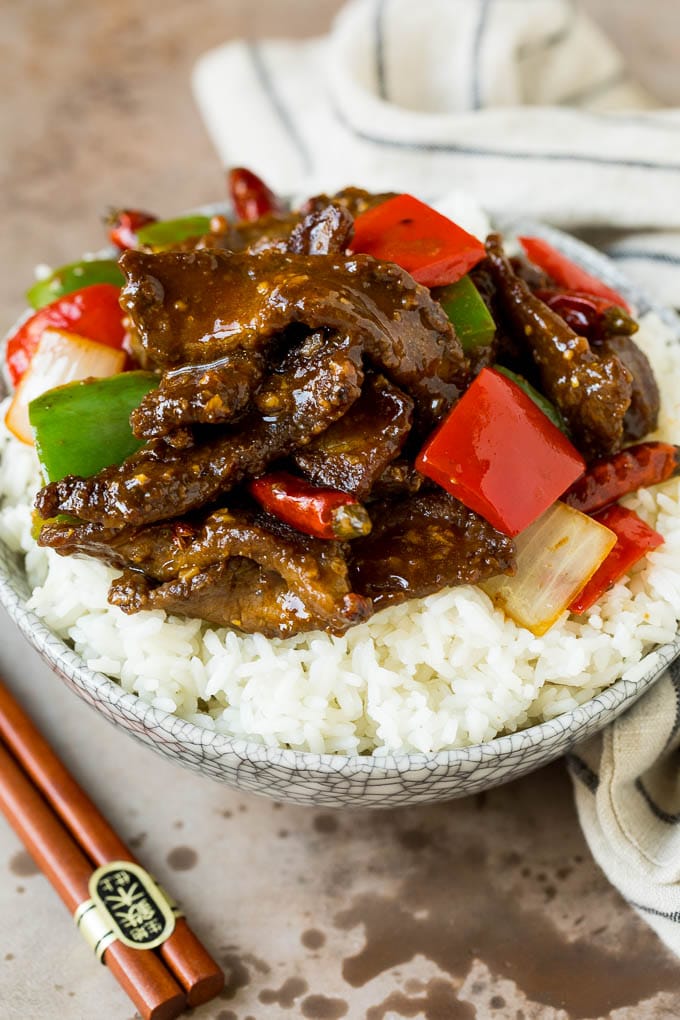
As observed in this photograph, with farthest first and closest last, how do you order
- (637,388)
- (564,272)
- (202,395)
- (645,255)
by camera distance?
(645,255) < (564,272) < (637,388) < (202,395)

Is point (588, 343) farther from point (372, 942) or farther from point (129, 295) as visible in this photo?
point (372, 942)

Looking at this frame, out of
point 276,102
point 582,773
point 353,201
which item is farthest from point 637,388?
point 276,102

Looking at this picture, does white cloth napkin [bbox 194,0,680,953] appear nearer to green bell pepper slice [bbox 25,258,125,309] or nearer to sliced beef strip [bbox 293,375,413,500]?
green bell pepper slice [bbox 25,258,125,309]

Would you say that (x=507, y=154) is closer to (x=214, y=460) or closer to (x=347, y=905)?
(x=214, y=460)

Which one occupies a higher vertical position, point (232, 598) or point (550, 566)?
point (232, 598)

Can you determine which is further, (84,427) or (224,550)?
(84,427)

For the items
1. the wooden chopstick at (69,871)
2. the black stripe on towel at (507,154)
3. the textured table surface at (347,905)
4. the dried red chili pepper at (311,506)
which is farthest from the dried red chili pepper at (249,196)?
the wooden chopstick at (69,871)

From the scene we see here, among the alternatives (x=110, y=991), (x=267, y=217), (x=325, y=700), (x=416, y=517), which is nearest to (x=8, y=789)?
(x=110, y=991)
